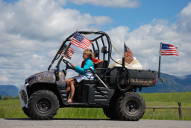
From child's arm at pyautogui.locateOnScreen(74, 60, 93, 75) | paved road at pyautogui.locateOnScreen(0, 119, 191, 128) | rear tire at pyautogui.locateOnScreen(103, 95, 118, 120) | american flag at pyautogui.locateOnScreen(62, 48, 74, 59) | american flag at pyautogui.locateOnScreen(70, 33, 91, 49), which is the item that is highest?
american flag at pyautogui.locateOnScreen(70, 33, 91, 49)

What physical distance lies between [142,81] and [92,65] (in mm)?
1564

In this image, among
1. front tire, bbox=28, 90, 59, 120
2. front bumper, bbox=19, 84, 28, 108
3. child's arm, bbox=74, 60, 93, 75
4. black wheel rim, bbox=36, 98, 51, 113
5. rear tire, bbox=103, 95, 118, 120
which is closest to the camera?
front tire, bbox=28, 90, 59, 120

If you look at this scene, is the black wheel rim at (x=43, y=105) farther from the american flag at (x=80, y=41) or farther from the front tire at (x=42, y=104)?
the american flag at (x=80, y=41)

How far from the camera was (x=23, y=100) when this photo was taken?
40.6 ft

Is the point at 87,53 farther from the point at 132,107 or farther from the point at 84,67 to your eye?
the point at 132,107

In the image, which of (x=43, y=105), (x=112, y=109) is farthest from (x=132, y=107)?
(x=43, y=105)

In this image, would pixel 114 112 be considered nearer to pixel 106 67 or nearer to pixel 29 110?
pixel 106 67

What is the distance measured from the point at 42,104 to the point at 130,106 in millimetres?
2609

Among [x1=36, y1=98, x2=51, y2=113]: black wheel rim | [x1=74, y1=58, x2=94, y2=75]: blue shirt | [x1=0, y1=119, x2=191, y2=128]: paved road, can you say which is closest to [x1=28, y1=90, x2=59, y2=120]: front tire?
[x1=36, y1=98, x2=51, y2=113]: black wheel rim

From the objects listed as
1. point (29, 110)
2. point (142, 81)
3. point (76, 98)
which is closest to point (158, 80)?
A: point (142, 81)

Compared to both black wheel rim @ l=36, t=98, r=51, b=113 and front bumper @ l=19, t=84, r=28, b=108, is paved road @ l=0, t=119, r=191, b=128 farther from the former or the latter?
front bumper @ l=19, t=84, r=28, b=108

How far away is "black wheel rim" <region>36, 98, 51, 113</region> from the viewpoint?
11.9 meters

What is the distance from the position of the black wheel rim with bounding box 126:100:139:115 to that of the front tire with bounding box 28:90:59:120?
220 centimetres

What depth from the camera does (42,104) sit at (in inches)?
471
